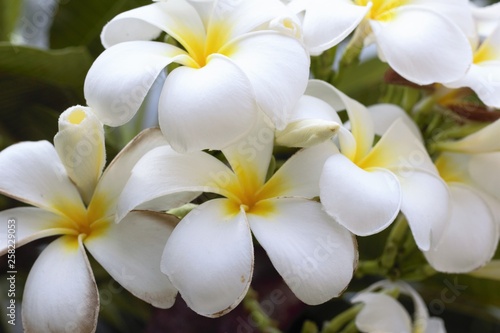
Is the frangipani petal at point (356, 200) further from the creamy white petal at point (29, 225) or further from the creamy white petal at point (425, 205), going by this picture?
the creamy white petal at point (29, 225)

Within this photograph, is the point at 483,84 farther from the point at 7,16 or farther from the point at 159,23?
the point at 7,16

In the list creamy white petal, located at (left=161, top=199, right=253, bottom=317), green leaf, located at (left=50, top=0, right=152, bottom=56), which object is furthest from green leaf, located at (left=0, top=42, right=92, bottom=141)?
creamy white petal, located at (left=161, top=199, right=253, bottom=317)

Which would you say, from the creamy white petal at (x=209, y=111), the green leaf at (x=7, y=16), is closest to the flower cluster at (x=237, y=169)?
the creamy white petal at (x=209, y=111)

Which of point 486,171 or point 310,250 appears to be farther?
point 486,171

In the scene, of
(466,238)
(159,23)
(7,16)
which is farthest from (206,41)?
(7,16)

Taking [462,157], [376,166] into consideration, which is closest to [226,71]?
[376,166]
